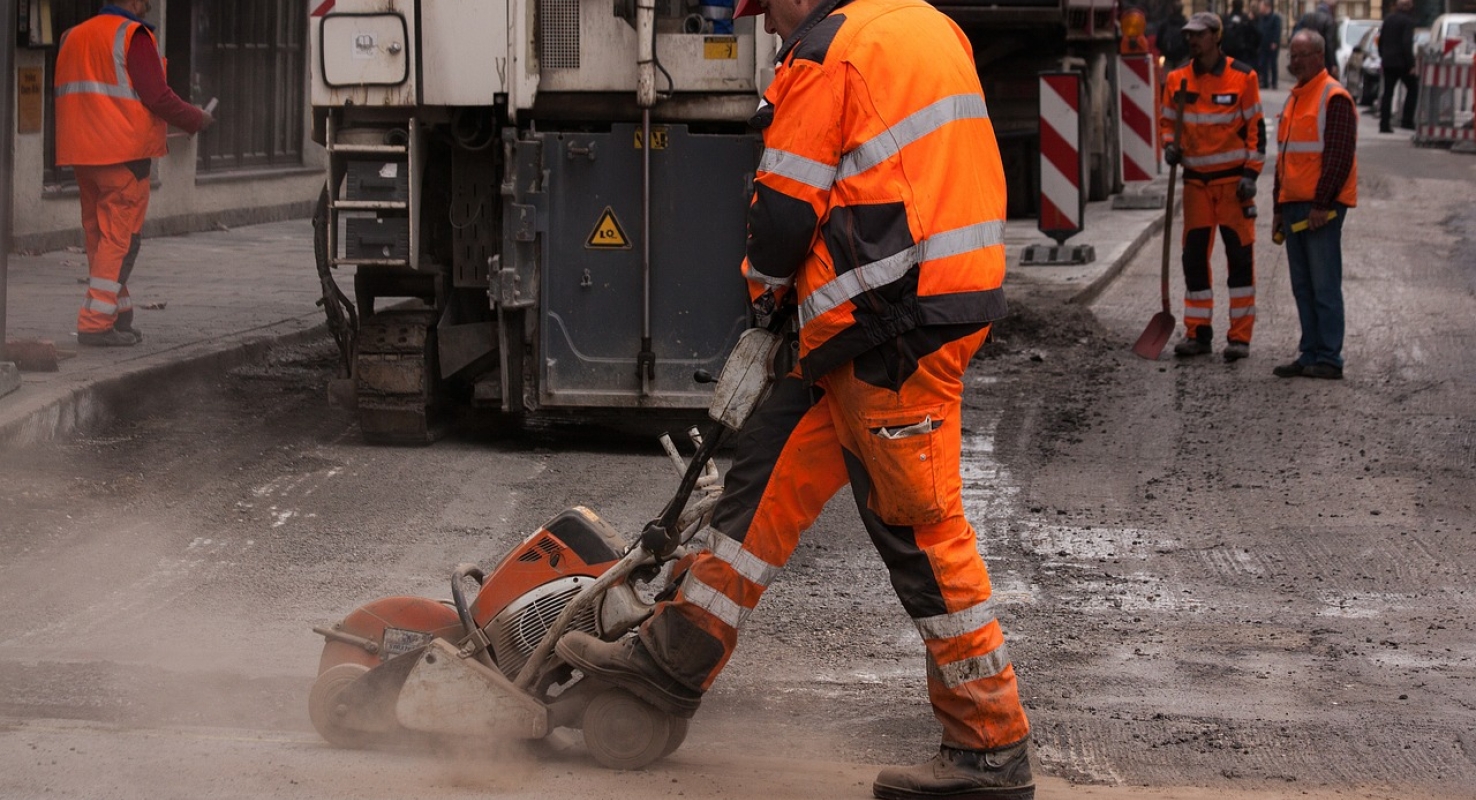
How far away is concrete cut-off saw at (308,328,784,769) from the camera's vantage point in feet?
12.8

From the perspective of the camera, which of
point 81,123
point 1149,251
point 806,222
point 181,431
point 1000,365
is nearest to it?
point 806,222

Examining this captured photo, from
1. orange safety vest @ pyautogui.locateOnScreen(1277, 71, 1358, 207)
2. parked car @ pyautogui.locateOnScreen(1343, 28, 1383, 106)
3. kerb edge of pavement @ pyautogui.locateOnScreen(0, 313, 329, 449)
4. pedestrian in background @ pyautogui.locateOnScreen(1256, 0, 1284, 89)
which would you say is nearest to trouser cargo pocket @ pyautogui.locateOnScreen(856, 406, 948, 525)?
kerb edge of pavement @ pyautogui.locateOnScreen(0, 313, 329, 449)

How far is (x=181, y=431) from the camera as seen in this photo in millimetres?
7711

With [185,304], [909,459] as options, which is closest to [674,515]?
[909,459]

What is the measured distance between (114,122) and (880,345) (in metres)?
6.66

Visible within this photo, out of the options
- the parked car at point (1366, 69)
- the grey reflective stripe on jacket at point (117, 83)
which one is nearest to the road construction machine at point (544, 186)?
the grey reflective stripe on jacket at point (117, 83)

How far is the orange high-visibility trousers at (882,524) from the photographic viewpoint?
3629 mm

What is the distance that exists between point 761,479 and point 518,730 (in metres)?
0.76

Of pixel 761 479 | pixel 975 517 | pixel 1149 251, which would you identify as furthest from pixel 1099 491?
pixel 1149 251

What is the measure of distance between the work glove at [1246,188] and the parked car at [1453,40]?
15.7 metres

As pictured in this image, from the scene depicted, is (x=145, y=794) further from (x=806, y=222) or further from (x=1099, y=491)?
(x=1099, y=491)

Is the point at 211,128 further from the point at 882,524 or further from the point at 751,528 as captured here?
the point at 882,524

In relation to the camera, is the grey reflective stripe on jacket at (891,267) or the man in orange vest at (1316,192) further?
the man in orange vest at (1316,192)

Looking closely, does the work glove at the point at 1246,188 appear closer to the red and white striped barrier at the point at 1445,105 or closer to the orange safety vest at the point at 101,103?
the orange safety vest at the point at 101,103
